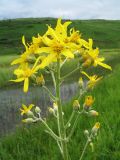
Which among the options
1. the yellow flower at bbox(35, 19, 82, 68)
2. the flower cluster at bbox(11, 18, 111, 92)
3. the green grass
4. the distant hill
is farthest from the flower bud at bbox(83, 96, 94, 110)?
the distant hill

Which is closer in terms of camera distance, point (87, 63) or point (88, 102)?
point (87, 63)

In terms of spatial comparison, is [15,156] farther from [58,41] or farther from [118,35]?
[118,35]

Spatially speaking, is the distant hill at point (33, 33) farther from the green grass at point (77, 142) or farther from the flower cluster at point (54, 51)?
the flower cluster at point (54, 51)

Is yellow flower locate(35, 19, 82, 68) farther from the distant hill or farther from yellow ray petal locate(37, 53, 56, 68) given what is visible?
the distant hill

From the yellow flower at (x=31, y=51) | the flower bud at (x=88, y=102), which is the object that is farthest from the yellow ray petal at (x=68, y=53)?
the flower bud at (x=88, y=102)

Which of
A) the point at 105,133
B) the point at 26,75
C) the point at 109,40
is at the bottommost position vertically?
the point at 109,40

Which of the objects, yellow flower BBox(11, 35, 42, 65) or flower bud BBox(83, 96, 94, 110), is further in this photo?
flower bud BBox(83, 96, 94, 110)

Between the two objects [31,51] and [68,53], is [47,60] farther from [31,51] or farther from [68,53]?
[31,51]

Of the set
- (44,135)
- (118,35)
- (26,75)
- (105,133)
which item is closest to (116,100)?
(44,135)

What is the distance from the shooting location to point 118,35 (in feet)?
263

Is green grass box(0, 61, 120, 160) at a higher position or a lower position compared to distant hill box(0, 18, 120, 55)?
higher

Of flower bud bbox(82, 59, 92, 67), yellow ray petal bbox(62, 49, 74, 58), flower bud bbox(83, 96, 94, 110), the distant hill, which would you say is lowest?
the distant hill

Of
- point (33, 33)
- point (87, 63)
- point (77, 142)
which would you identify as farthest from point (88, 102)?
point (33, 33)

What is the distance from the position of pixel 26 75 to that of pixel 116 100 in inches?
245
